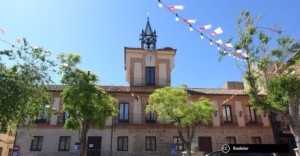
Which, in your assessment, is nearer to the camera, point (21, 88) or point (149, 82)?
point (21, 88)

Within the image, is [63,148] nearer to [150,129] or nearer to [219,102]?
[150,129]

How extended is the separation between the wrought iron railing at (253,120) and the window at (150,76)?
35.8 feet

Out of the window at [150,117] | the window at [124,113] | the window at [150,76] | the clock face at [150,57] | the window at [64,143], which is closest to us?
the window at [64,143]

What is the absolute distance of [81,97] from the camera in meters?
15.0

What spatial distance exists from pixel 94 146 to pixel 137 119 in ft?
15.9

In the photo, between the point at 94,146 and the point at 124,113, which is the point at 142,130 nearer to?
the point at 124,113

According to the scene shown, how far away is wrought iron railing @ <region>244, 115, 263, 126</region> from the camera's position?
25.1 m

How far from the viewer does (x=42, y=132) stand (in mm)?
22016

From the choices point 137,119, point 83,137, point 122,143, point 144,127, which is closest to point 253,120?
point 144,127

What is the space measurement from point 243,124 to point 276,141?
383 cm

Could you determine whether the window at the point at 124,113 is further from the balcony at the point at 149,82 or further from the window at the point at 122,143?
the balcony at the point at 149,82

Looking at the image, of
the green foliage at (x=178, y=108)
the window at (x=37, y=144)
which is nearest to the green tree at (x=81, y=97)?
the green foliage at (x=178, y=108)

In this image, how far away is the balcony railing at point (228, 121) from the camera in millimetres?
24641

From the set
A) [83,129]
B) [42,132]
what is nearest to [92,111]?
[83,129]
